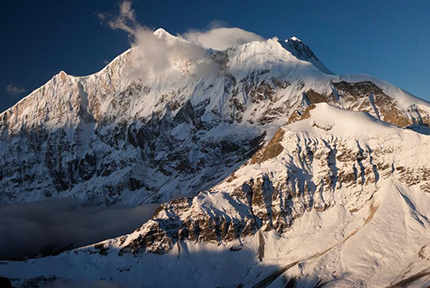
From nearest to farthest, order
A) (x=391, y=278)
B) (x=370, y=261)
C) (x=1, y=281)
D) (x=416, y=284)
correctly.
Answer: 1. (x=1, y=281)
2. (x=416, y=284)
3. (x=391, y=278)
4. (x=370, y=261)

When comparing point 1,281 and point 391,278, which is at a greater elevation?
point 1,281

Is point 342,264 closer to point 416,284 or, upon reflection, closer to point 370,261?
point 370,261

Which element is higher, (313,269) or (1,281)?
(1,281)

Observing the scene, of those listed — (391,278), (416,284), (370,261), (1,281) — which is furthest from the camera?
(370,261)

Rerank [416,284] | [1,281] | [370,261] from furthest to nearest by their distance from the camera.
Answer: [370,261] → [416,284] → [1,281]

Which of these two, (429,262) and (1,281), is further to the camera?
(429,262)

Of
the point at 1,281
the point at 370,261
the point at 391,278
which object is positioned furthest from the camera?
the point at 370,261

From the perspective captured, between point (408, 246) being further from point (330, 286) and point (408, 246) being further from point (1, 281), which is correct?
point (1, 281)

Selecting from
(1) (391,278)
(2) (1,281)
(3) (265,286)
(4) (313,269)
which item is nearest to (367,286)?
(1) (391,278)

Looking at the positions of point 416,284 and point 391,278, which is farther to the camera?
point 391,278
